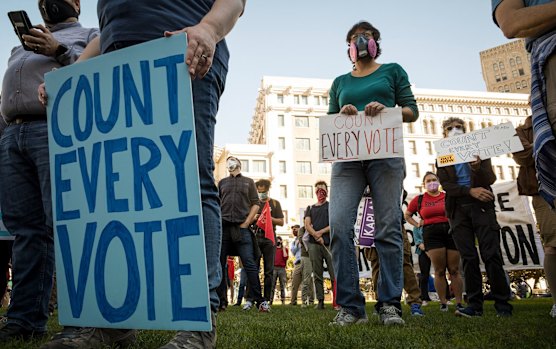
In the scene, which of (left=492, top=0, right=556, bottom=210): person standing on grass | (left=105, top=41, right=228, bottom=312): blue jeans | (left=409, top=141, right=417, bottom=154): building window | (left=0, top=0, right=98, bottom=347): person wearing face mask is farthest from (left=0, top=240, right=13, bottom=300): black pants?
(left=409, top=141, right=417, bottom=154): building window

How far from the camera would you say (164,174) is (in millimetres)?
1753

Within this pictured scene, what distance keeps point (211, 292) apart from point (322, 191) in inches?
276

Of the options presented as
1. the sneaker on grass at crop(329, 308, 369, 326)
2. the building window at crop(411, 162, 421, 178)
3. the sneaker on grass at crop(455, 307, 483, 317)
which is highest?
the building window at crop(411, 162, 421, 178)

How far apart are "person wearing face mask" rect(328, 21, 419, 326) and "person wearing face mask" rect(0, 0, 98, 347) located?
2.02 metres

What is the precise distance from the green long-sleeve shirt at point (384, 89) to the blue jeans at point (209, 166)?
82.8 inches

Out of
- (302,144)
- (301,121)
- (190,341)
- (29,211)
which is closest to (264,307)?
(29,211)

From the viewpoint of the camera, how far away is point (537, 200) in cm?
414

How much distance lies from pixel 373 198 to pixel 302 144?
5542 cm

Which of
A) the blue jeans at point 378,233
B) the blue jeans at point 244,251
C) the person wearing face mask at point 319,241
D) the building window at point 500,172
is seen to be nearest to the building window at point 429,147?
the building window at point 500,172

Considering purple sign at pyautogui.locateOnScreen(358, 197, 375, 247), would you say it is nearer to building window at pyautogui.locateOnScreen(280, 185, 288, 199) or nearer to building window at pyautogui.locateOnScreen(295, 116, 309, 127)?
building window at pyautogui.locateOnScreen(280, 185, 288, 199)

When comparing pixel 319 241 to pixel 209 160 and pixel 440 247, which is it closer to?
pixel 440 247

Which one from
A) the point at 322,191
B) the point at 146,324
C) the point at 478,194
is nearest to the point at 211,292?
the point at 146,324

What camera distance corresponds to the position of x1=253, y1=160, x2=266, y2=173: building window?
55.9 m

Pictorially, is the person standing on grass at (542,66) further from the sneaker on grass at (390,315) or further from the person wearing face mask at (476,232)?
the person wearing face mask at (476,232)
